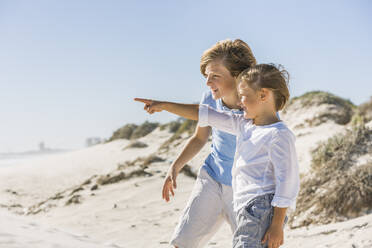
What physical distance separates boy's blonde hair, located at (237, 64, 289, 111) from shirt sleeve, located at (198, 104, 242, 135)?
0.85ft

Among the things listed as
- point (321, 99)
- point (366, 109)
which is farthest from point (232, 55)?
point (321, 99)

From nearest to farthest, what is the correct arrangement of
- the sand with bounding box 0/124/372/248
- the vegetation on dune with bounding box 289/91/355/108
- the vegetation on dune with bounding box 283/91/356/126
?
1. the sand with bounding box 0/124/372/248
2. the vegetation on dune with bounding box 283/91/356/126
3. the vegetation on dune with bounding box 289/91/355/108

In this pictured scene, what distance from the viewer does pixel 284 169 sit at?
204 cm

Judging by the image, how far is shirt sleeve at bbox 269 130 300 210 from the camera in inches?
79.2

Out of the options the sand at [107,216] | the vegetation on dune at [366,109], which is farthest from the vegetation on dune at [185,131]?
the vegetation on dune at [366,109]

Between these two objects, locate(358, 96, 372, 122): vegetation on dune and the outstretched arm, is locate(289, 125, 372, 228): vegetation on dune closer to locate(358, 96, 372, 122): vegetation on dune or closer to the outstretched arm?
locate(358, 96, 372, 122): vegetation on dune

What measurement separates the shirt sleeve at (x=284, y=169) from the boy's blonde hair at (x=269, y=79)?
264 millimetres

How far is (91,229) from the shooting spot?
679 centimetres

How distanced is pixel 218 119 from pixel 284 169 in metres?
0.56

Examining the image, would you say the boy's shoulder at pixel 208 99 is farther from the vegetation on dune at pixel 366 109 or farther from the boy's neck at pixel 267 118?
the vegetation on dune at pixel 366 109

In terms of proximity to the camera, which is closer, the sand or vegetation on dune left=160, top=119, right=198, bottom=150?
the sand

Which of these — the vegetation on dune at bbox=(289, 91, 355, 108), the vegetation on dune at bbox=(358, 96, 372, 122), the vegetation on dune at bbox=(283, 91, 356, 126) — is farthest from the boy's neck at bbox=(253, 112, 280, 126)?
the vegetation on dune at bbox=(289, 91, 355, 108)

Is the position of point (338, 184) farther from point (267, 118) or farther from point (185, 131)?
point (185, 131)

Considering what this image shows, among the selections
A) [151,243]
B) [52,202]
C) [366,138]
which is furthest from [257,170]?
[52,202]
